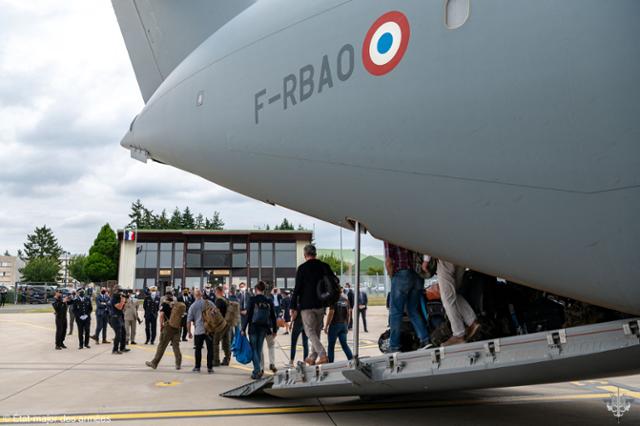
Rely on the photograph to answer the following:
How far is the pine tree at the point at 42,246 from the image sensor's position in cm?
12862

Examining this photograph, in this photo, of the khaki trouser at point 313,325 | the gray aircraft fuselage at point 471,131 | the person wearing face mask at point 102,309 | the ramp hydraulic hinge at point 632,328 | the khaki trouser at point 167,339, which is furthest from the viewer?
the person wearing face mask at point 102,309

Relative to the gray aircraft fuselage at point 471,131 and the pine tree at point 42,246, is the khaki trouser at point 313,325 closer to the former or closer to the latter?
the gray aircraft fuselage at point 471,131

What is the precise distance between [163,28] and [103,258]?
5684 cm

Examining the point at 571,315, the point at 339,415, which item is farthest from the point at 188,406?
the point at 571,315

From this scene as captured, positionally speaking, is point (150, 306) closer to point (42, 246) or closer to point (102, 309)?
point (102, 309)

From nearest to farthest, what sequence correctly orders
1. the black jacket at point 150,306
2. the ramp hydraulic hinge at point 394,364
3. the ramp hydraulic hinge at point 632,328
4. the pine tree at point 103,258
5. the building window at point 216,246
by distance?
1. the ramp hydraulic hinge at point 632,328
2. the ramp hydraulic hinge at point 394,364
3. the black jacket at point 150,306
4. the building window at point 216,246
5. the pine tree at point 103,258

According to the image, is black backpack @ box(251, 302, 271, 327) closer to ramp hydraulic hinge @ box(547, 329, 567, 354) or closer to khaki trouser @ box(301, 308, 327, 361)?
khaki trouser @ box(301, 308, 327, 361)

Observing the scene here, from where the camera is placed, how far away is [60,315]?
12.7 meters

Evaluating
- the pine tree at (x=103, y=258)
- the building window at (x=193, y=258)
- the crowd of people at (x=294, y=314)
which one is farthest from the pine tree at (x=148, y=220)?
the crowd of people at (x=294, y=314)

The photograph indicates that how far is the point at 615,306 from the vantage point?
9.02 ft

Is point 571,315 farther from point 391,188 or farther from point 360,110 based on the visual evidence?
point 360,110

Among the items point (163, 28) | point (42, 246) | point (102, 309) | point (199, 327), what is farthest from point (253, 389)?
point (42, 246)

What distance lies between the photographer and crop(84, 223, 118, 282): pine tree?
57.2m

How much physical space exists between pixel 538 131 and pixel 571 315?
2.17 metres
